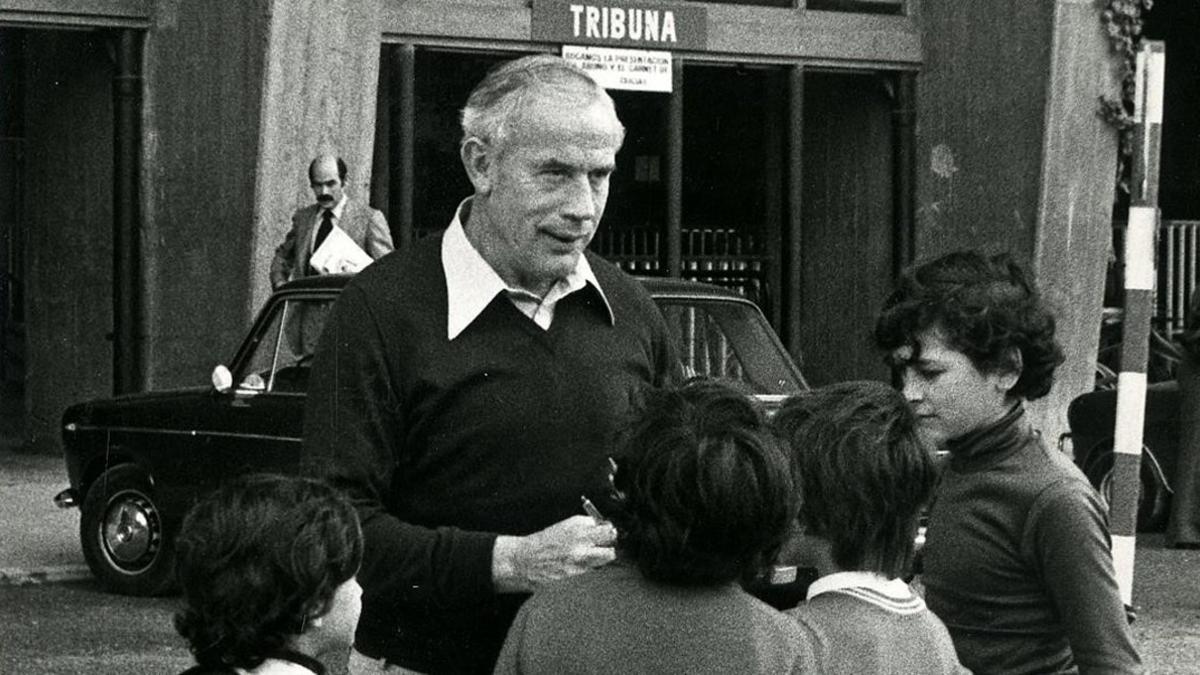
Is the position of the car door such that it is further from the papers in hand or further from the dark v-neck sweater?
the dark v-neck sweater

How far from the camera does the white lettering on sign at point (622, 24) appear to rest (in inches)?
590

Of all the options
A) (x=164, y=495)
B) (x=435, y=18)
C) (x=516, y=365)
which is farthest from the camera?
(x=435, y=18)

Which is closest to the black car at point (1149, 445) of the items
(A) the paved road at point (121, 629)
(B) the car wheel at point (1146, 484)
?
(B) the car wheel at point (1146, 484)

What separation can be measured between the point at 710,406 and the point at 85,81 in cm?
1242

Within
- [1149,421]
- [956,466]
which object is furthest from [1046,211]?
[956,466]

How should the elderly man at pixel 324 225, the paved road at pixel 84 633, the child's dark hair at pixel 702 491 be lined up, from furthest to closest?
1. the elderly man at pixel 324 225
2. the paved road at pixel 84 633
3. the child's dark hair at pixel 702 491

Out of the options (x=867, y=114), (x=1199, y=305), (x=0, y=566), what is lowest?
(x=0, y=566)

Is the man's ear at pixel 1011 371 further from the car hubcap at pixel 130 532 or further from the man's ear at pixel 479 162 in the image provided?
the car hubcap at pixel 130 532

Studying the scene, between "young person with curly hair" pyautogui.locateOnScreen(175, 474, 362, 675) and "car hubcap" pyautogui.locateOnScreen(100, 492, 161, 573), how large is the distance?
7.33m

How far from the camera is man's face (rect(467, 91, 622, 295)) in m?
3.86

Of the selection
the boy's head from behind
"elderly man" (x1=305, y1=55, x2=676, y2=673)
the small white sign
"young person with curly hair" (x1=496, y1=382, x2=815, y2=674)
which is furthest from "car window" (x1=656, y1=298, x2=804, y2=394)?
the small white sign

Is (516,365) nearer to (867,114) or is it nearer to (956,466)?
(956,466)

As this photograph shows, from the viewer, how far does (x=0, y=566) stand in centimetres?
1112

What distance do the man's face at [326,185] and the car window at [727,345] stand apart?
4.50 meters
